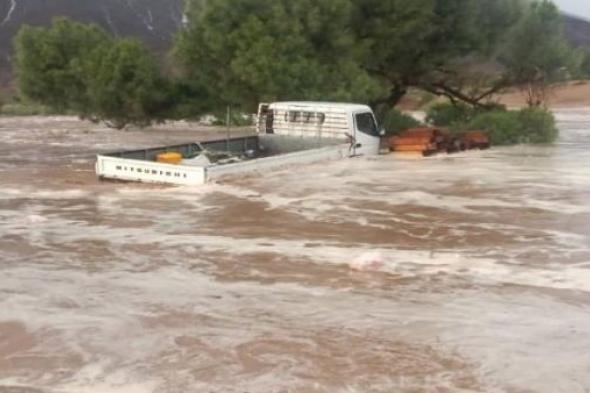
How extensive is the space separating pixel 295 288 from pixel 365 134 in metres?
15.0

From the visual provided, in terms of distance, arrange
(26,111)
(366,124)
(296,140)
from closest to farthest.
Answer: (296,140) → (366,124) → (26,111)

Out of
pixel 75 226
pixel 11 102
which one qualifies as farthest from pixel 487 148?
pixel 11 102

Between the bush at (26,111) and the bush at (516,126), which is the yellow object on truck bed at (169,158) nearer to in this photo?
the bush at (516,126)

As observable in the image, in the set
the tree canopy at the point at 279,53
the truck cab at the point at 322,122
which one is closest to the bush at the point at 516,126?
the tree canopy at the point at 279,53

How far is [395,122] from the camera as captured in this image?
35.0 metres

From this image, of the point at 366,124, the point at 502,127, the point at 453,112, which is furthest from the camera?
the point at 453,112

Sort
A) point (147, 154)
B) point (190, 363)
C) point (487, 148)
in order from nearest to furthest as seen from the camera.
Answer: point (190, 363), point (147, 154), point (487, 148)

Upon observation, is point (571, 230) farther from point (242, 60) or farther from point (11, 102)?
point (11, 102)

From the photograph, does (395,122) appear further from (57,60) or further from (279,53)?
(57,60)

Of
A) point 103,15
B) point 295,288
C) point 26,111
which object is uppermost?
point 103,15

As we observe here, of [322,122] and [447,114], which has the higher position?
[322,122]

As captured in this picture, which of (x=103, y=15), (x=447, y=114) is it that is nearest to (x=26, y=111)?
(x=103, y=15)

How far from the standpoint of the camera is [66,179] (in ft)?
71.8

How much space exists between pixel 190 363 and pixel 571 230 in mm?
8232
